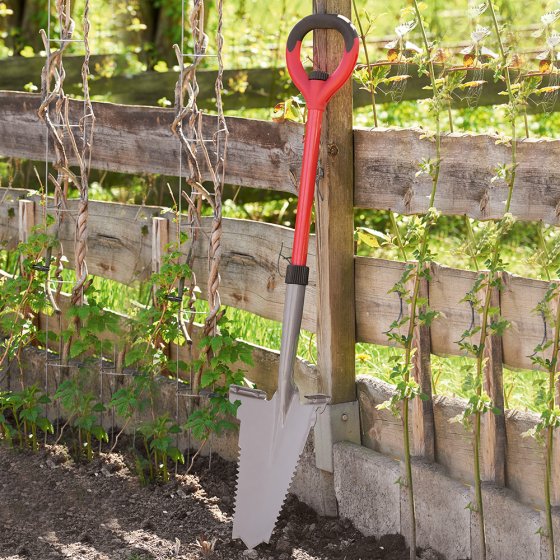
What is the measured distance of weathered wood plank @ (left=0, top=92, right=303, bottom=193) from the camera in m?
3.04

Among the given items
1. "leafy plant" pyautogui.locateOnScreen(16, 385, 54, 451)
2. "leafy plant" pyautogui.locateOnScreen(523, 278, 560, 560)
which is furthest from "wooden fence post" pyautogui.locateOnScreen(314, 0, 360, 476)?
"leafy plant" pyautogui.locateOnScreen(16, 385, 54, 451)

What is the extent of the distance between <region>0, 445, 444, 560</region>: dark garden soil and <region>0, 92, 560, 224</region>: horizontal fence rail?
0.95 m

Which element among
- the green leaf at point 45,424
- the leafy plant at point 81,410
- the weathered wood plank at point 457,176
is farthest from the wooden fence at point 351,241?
the green leaf at point 45,424

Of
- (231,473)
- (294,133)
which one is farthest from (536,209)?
(231,473)

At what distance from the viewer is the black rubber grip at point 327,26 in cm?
263

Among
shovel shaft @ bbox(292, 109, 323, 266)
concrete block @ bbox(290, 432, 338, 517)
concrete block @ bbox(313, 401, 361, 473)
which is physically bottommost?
concrete block @ bbox(290, 432, 338, 517)

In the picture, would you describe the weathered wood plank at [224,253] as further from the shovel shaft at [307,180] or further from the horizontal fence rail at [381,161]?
the shovel shaft at [307,180]

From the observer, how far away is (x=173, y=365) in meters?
3.30

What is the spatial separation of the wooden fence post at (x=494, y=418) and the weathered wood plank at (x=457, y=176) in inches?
9.4

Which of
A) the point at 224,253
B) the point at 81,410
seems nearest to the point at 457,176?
the point at 224,253

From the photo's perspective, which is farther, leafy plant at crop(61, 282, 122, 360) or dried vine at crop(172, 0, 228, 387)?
leafy plant at crop(61, 282, 122, 360)

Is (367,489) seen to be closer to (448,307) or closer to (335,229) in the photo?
(448,307)

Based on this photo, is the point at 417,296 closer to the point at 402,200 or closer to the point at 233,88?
the point at 402,200

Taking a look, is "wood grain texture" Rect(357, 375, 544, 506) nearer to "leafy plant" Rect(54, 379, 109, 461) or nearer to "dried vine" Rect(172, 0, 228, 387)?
"dried vine" Rect(172, 0, 228, 387)
